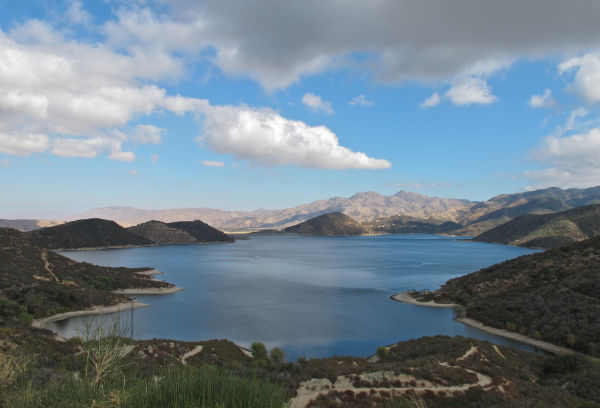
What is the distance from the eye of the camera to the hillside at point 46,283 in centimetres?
4638

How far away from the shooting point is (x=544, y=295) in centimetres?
4925

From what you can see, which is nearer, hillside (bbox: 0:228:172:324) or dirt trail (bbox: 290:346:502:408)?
dirt trail (bbox: 290:346:502:408)

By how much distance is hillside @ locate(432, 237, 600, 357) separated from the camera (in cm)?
3916

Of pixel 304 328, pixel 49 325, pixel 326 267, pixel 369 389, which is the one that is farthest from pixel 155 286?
pixel 369 389

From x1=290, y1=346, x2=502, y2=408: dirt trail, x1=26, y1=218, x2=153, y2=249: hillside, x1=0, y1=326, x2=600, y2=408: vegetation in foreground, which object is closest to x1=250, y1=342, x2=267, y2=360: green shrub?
x1=0, y1=326, x2=600, y2=408: vegetation in foreground

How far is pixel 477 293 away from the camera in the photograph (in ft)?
197

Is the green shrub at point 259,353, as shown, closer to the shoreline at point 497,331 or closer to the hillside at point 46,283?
the hillside at point 46,283

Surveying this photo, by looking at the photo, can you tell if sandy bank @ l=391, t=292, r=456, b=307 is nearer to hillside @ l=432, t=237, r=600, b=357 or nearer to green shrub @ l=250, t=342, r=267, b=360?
hillside @ l=432, t=237, r=600, b=357

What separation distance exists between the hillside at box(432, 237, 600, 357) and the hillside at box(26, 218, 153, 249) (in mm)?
164166

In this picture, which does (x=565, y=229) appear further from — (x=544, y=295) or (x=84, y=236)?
(x=84, y=236)

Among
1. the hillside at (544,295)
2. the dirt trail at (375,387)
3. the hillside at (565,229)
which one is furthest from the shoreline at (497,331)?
the hillside at (565,229)

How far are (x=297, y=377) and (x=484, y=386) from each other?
11329mm

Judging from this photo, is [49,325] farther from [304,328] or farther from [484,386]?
[484,386]

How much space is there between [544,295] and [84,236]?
609 ft
